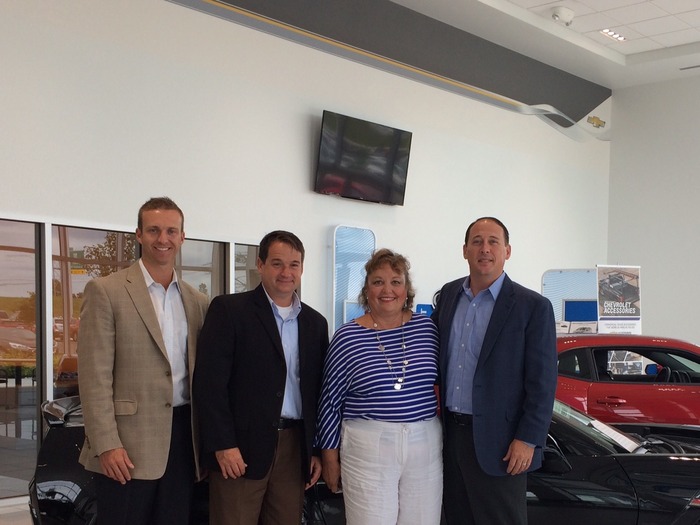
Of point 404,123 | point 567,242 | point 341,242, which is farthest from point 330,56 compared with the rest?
point 567,242

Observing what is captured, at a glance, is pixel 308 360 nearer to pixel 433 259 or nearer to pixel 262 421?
pixel 262 421

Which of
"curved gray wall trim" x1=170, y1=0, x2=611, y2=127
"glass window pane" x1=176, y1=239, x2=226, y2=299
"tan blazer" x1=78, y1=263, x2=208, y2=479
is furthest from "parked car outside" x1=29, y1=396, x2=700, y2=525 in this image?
"curved gray wall trim" x1=170, y1=0, x2=611, y2=127

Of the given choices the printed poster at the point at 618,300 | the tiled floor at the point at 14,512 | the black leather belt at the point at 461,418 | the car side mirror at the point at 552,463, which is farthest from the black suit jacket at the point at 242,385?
the printed poster at the point at 618,300

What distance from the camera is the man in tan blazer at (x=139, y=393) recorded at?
2.26 meters

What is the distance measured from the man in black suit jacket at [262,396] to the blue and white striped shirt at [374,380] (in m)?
0.07

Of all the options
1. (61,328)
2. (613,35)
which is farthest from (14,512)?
(613,35)

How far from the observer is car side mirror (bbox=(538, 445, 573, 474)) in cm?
276

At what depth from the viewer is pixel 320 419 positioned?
8.18ft

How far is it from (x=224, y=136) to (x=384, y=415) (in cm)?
489

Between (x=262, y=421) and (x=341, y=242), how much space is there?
5.53 meters

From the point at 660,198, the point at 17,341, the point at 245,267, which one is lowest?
the point at 17,341

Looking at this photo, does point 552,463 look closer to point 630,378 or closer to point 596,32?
point 630,378

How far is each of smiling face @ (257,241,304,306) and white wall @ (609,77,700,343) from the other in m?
10.2

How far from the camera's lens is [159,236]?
238 centimetres
